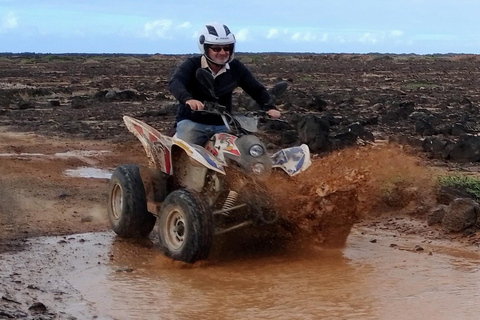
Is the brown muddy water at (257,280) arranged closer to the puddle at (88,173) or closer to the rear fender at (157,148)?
the rear fender at (157,148)

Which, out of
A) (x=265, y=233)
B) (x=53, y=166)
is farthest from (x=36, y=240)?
(x=53, y=166)

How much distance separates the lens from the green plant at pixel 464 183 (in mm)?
9498

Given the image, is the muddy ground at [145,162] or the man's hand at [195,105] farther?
the muddy ground at [145,162]

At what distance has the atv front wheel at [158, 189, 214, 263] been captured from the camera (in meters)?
6.96

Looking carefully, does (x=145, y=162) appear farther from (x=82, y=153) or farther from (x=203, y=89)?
(x=203, y=89)

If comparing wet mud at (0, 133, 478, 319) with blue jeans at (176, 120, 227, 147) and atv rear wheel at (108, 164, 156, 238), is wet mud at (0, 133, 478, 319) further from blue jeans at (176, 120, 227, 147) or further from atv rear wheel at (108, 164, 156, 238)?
blue jeans at (176, 120, 227, 147)

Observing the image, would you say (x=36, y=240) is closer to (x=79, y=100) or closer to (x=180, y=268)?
(x=180, y=268)

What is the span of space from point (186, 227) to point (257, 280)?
2.59 feet

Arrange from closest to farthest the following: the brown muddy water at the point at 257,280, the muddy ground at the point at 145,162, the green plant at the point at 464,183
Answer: the brown muddy water at the point at 257,280 < the muddy ground at the point at 145,162 < the green plant at the point at 464,183

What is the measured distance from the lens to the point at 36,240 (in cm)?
827

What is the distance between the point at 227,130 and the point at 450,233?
2.63 meters

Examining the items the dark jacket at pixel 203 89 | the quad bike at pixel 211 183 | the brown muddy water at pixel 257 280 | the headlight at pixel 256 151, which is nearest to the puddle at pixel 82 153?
the brown muddy water at pixel 257 280

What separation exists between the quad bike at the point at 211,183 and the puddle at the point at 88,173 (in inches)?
150

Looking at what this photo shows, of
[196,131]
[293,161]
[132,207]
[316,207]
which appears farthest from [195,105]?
[132,207]
